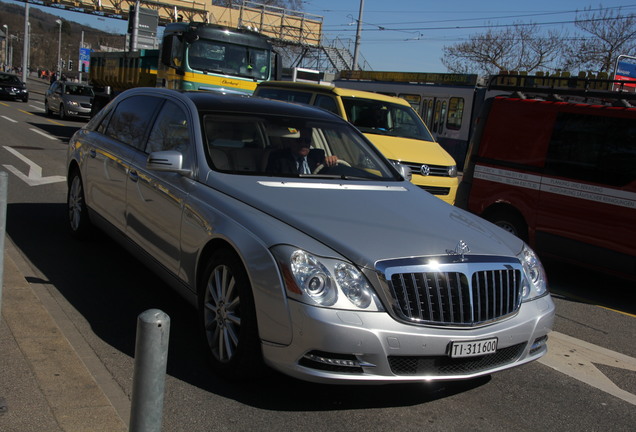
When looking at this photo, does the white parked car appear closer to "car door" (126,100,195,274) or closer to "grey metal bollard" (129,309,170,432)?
"car door" (126,100,195,274)

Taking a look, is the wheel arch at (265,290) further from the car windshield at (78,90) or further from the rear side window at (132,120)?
the car windshield at (78,90)

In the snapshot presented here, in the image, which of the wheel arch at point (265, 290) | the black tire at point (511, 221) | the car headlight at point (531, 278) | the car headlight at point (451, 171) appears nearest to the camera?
the wheel arch at point (265, 290)

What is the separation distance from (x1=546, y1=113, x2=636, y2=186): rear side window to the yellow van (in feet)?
8.91

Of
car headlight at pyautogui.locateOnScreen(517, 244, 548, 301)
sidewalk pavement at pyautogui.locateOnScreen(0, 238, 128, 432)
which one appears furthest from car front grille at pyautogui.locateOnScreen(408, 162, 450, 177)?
sidewalk pavement at pyautogui.locateOnScreen(0, 238, 128, 432)

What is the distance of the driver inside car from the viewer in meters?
5.05

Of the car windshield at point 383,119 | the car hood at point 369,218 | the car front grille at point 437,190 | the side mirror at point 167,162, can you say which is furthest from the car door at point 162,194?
the car windshield at point 383,119

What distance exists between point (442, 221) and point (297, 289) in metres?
1.36

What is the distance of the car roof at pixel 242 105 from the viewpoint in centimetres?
532

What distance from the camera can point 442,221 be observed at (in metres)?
4.46

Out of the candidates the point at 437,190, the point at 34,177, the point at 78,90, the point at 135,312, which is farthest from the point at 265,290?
the point at 78,90

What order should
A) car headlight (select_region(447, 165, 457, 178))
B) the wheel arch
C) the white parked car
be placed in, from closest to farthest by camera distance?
the wheel arch, car headlight (select_region(447, 165, 457, 178)), the white parked car

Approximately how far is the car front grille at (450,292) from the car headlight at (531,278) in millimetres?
236

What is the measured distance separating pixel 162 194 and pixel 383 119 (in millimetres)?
Answer: 6989

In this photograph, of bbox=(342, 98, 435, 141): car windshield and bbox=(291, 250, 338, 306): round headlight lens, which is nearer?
bbox=(291, 250, 338, 306): round headlight lens
